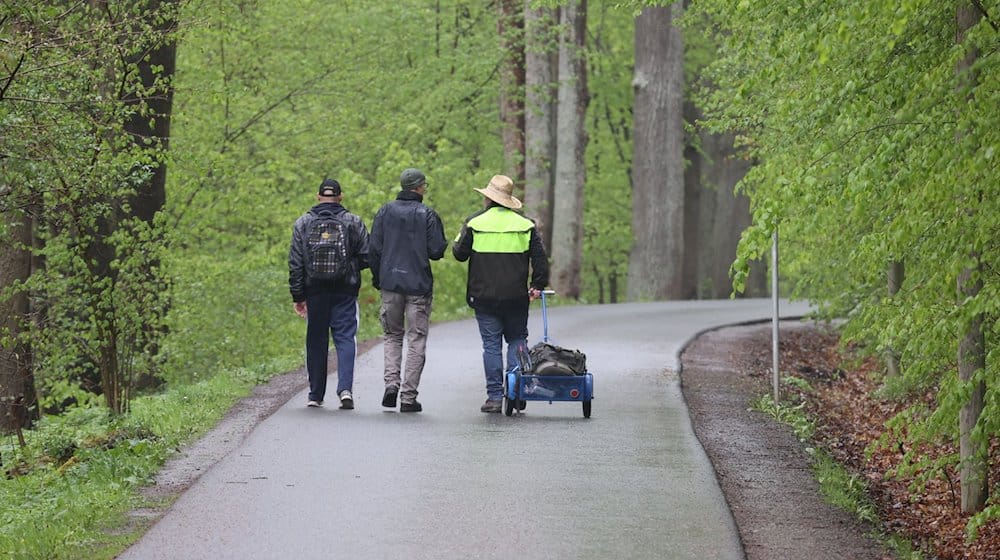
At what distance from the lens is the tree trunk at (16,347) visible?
14.1m

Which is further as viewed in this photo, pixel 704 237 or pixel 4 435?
pixel 704 237

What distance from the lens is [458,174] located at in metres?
32.6

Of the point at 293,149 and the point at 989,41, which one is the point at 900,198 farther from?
the point at 293,149

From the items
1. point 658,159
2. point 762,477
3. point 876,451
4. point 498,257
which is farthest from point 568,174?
point 762,477

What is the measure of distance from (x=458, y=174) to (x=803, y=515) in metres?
24.1

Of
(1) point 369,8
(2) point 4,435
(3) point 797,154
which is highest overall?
(1) point 369,8

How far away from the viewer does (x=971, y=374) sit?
10172 millimetres

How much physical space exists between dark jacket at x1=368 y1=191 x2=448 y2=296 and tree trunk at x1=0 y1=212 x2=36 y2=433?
3.20 metres

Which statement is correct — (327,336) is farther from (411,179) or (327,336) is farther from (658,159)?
(658,159)

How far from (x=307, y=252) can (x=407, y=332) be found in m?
1.09

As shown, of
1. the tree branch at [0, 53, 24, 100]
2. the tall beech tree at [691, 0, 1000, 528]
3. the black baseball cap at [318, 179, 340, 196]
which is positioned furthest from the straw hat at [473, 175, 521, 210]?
the tree branch at [0, 53, 24, 100]

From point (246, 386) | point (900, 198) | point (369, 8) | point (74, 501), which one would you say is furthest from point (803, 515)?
point (369, 8)

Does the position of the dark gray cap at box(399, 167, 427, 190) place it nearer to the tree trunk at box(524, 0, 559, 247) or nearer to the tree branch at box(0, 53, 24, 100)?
the tree branch at box(0, 53, 24, 100)

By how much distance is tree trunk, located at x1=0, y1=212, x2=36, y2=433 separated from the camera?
554 inches
